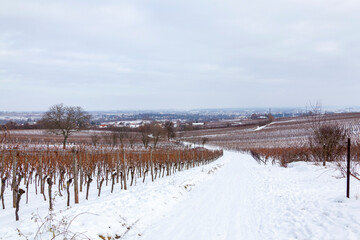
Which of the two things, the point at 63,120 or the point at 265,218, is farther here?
the point at 63,120

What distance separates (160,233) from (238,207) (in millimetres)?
3189

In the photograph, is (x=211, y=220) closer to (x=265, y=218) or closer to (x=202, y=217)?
(x=202, y=217)

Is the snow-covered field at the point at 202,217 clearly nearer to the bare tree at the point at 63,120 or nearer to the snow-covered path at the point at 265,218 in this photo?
the snow-covered path at the point at 265,218

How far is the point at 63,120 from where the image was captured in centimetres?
3866

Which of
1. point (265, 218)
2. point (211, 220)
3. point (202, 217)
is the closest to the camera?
point (211, 220)

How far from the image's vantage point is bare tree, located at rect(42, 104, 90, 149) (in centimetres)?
3784

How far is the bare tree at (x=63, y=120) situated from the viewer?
124 feet

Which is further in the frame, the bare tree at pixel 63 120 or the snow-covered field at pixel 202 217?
the bare tree at pixel 63 120

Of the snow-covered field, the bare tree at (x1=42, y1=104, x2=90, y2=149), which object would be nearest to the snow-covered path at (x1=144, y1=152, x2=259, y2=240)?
the snow-covered field

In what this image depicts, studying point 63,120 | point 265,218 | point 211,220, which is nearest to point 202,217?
point 211,220

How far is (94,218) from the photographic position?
5.85 metres

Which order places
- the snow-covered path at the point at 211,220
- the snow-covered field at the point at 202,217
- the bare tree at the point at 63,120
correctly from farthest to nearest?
the bare tree at the point at 63,120 → the snow-covered path at the point at 211,220 → the snow-covered field at the point at 202,217

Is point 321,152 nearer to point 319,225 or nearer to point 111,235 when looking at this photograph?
point 319,225

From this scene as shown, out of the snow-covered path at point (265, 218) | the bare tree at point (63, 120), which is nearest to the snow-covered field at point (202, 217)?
the snow-covered path at point (265, 218)
